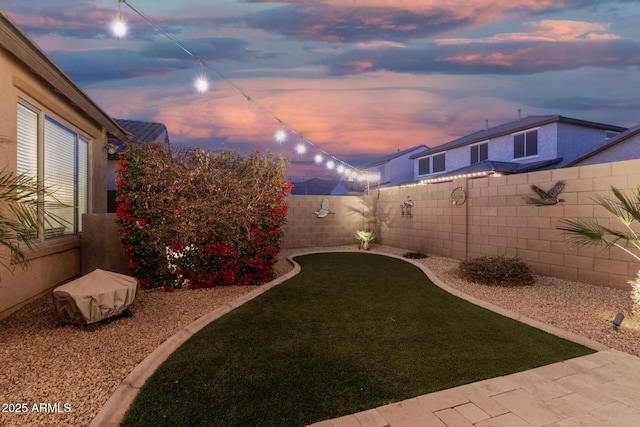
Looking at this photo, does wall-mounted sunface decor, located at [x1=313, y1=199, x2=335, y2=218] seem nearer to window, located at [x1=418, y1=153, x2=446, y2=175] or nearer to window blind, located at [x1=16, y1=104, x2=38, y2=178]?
window blind, located at [x1=16, y1=104, x2=38, y2=178]

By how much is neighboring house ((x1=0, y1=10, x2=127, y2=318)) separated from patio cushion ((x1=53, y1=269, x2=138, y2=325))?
81 centimetres

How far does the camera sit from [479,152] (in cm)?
2044

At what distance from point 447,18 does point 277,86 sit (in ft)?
18.5

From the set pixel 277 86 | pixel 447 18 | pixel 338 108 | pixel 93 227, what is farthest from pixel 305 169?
pixel 93 227

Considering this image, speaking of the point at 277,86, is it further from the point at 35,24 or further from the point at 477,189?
the point at 477,189

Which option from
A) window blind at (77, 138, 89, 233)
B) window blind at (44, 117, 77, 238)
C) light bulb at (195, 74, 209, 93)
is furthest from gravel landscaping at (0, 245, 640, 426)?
light bulb at (195, 74, 209, 93)

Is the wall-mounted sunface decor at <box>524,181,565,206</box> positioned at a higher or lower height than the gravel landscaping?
higher

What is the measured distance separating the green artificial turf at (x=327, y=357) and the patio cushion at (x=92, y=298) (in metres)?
1.25

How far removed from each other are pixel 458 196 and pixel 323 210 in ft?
17.3

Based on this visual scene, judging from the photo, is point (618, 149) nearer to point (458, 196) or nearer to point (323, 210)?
point (458, 196)

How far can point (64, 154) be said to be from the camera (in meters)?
6.12

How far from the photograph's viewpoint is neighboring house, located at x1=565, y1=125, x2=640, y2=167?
1241 cm

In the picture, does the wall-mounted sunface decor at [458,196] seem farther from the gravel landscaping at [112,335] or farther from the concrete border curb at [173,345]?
the concrete border curb at [173,345]

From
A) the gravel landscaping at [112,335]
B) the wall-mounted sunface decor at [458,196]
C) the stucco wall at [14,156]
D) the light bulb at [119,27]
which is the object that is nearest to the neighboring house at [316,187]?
the wall-mounted sunface decor at [458,196]
